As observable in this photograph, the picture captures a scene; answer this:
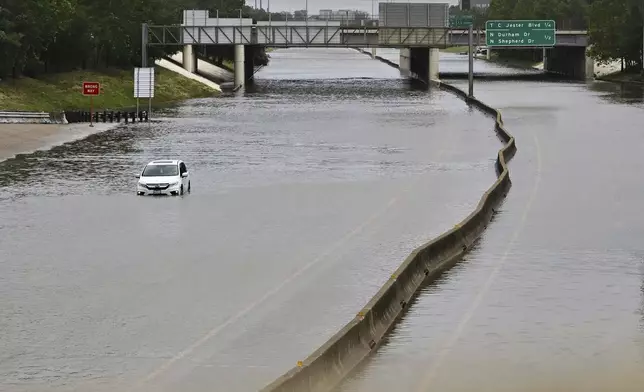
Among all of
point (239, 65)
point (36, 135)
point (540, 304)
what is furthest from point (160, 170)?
point (239, 65)

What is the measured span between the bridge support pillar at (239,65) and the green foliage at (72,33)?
26.2 ft

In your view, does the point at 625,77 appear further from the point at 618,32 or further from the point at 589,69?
the point at 589,69

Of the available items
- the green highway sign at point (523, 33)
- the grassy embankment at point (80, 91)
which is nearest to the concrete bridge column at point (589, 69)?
the green highway sign at point (523, 33)

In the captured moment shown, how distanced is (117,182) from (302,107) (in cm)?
6295

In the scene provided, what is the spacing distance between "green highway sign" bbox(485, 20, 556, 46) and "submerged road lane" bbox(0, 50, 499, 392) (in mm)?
70330

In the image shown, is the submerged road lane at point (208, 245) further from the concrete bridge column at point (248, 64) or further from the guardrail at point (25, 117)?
the concrete bridge column at point (248, 64)

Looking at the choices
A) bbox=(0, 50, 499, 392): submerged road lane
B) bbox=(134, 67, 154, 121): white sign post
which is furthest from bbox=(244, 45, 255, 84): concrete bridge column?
bbox=(0, 50, 499, 392): submerged road lane

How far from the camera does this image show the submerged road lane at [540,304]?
1067 inches

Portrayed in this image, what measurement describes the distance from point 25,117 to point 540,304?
68.7 m

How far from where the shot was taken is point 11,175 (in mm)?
68000

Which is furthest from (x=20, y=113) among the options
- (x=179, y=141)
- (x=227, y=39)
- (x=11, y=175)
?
(x=227, y=39)

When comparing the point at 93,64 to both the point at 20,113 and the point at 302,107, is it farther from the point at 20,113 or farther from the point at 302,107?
the point at 20,113

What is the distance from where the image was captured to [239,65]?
539 ft

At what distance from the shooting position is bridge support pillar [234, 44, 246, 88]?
162 m
